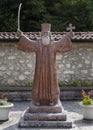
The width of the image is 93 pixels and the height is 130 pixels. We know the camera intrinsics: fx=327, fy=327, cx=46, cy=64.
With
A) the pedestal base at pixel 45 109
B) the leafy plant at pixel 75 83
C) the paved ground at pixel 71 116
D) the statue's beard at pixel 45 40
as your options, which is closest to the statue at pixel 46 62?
the statue's beard at pixel 45 40

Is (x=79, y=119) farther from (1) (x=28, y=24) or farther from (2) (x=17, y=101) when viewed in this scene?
(1) (x=28, y=24)

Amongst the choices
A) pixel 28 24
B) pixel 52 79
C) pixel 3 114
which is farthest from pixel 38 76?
pixel 28 24

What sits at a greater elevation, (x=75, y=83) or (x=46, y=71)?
(x=46, y=71)

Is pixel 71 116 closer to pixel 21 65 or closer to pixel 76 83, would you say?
pixel 76 83

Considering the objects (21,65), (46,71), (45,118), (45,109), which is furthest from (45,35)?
(21,65)

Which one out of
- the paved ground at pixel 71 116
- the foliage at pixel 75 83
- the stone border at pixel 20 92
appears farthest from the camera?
the foliage at pixel 75 83

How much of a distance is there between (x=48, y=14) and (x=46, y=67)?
16747mm

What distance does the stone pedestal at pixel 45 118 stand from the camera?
7.93 meters

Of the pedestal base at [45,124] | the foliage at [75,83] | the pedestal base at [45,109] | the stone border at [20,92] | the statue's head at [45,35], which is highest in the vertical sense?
the statue's head at [45,35]

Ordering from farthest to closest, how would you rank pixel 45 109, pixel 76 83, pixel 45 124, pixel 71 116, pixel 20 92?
1. pixel 76 83
2. pixel 20 92
3. pixel 71 116
4. pixel 45 109
5. pixel 45 124

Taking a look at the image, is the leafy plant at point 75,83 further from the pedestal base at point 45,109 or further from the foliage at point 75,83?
the pedestal base at point 45,109

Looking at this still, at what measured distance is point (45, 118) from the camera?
805 cm

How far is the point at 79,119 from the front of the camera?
29.6ft

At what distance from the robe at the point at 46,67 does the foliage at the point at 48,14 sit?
15.3m
